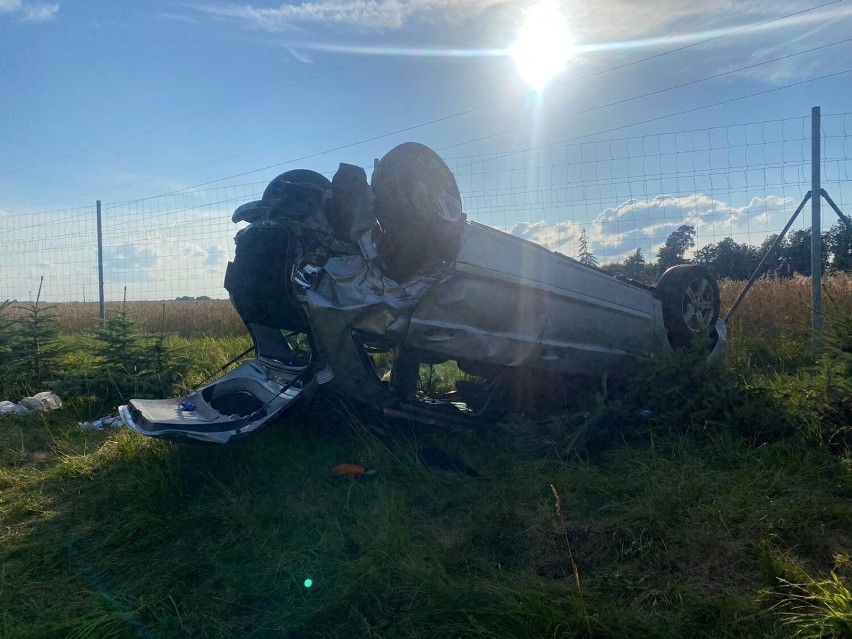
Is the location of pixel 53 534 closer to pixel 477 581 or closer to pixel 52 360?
pixel 477 581

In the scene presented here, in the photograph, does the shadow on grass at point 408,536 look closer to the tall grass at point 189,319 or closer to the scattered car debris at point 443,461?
the scattered car debris at point 443,461

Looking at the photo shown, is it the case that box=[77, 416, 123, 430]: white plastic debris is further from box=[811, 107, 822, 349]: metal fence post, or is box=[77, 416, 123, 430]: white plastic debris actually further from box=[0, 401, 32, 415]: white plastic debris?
box=[811, 107, 822, 349]: metal fence post

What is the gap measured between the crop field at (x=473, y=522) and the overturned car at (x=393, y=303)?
1.09 feet

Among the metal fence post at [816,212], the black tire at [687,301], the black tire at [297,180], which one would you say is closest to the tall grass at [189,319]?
the black tire at [297,180]

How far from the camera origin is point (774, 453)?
364cm

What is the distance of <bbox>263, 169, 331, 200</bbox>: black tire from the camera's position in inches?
166

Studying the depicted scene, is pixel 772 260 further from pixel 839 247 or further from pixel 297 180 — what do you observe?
pixel 297 180

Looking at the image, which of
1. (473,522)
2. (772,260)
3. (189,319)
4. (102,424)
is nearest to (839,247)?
(772,260)

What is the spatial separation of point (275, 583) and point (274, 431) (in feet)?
6.17

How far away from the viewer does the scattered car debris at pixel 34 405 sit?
6.32m

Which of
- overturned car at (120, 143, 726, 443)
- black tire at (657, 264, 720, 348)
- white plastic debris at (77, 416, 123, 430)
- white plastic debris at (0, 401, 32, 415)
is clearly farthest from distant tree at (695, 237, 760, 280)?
white plastic debris at (0, 401, 32, 415)

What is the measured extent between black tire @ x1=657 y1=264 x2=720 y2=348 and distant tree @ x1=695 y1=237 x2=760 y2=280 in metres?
3.01

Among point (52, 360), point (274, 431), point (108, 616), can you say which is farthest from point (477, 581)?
point (52, 360)

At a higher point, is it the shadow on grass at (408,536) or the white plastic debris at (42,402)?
the white plastic debris at (42,402)
